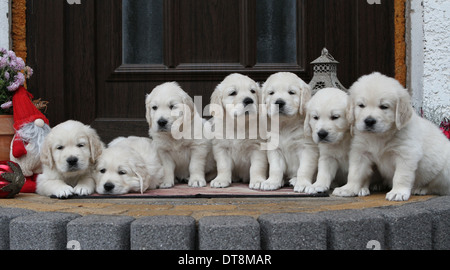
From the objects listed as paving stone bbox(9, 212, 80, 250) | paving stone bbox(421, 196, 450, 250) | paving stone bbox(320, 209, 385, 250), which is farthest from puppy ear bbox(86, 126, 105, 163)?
paving stone bbox(421, 196, 450, 250)

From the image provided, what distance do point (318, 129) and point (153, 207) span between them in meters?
1.33

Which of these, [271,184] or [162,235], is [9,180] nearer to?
[162,235]

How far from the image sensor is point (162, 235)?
2.24 m

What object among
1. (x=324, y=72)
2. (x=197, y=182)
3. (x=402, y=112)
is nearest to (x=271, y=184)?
(x=197, y=182)

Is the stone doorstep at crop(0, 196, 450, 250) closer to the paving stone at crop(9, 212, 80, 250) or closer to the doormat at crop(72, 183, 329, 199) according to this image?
the paving stone at crop(9, 212, 80, 250)

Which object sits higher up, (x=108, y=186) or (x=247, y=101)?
(x=247, y=101)

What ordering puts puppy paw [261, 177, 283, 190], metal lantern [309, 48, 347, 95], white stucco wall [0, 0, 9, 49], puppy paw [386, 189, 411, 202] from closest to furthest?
puppy paw [386, 189, 411, 202], puppy paw [261, 177, 283, 190], metal lantern [309, 48, 347, 95], white stucco wall [0, 0, 9, 49]

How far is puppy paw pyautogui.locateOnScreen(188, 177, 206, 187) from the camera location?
3.82 metres

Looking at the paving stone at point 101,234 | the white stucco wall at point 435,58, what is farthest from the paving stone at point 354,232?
the white stucco wall at point 435,58

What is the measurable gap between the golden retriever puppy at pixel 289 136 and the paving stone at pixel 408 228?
39.1 inches

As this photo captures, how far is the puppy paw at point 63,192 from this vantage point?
3238 mm

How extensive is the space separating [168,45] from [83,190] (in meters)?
1.87

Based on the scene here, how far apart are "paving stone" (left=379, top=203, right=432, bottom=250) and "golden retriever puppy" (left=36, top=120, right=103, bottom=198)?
213 centimetres

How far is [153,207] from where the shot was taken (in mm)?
2863
